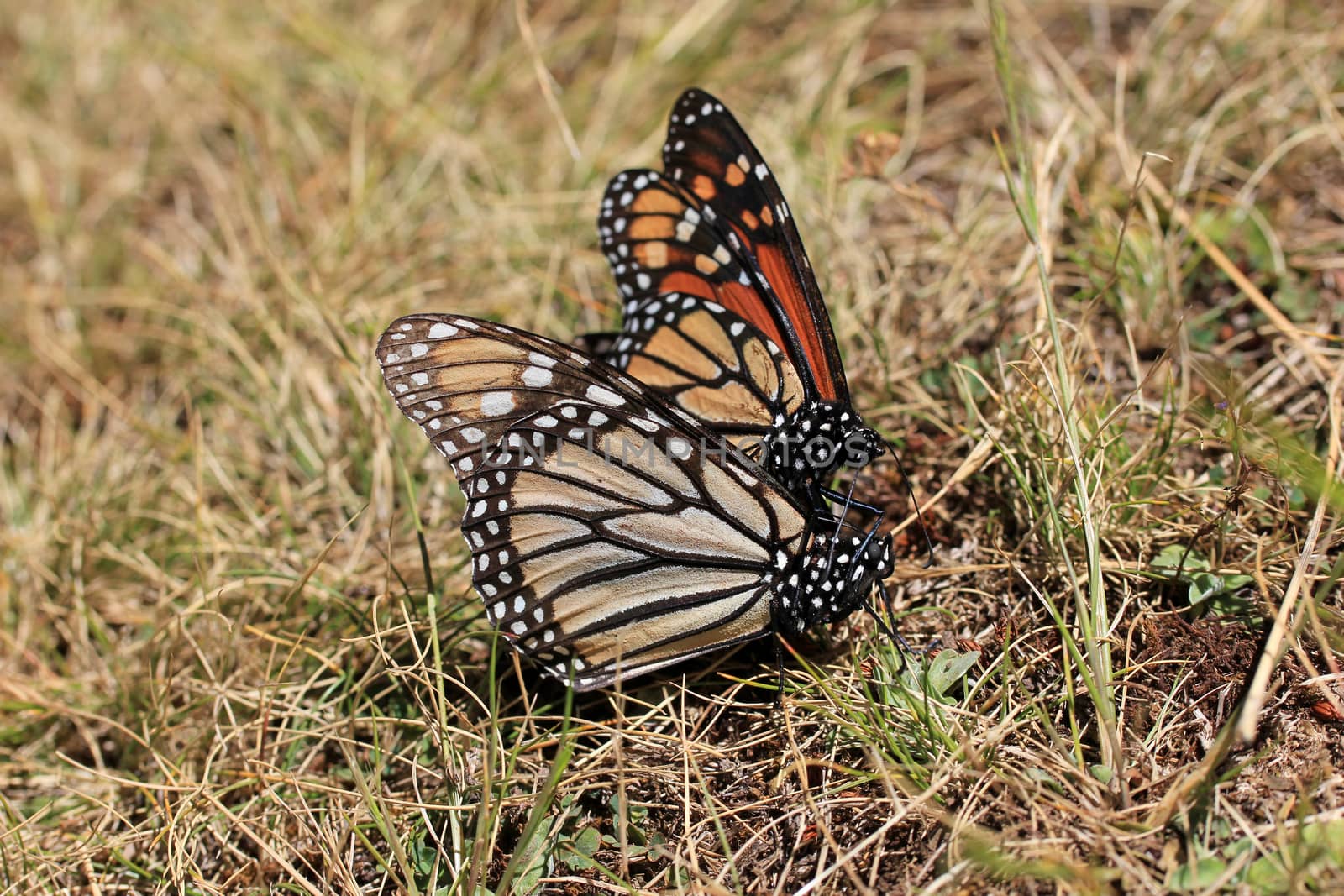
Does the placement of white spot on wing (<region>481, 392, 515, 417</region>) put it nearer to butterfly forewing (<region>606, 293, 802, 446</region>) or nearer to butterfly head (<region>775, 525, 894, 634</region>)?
butterfly forewing (<region>606, 293, 802, 446</region>)

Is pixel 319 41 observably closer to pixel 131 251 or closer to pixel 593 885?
pixel 131 251

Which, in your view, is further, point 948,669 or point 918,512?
point 918,512

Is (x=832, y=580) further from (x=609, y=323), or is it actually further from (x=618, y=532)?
(x=609, y=323)

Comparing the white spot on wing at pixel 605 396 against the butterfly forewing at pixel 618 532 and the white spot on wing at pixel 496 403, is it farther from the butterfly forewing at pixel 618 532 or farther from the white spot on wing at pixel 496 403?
the white spot on wing at pixel 496 403

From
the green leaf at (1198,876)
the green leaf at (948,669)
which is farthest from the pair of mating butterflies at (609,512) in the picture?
the green leaf at (1198,876)

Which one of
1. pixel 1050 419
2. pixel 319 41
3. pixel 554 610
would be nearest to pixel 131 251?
pixel 319 41

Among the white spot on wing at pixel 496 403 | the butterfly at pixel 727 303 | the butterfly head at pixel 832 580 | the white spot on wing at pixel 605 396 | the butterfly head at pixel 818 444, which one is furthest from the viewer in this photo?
the butterfly at pixel 727 303

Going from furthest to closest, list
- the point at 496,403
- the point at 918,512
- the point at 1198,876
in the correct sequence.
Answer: the point at 918,512 < the point at 496,403 < the point at 1198,876

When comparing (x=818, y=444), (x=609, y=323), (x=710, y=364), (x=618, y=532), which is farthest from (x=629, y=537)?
(x=609, y=323)
